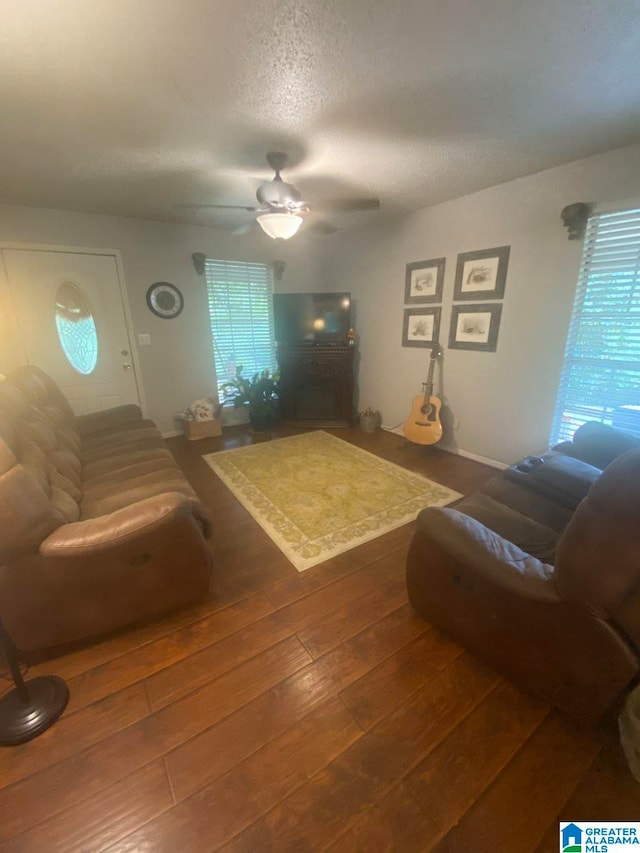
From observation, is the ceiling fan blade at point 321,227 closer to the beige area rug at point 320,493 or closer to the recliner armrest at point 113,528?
the beige area rug at point 320,493

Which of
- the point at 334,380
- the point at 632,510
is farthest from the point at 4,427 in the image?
the point at 334,380

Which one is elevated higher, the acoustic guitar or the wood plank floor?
the acoustic guitar

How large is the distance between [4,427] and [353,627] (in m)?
1.80

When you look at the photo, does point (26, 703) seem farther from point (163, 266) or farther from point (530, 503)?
point (163, 266)

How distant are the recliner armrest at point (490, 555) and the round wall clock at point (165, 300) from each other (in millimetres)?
3665

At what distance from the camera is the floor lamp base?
44.8 inches

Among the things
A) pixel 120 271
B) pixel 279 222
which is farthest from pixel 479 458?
pixel 120 271

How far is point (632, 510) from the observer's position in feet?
2.73

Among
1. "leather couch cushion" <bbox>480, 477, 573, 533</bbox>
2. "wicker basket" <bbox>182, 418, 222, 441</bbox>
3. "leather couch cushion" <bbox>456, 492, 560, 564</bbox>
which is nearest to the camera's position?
"leather couch cushion" <bbox>456, 492, 560, 564</bbox>

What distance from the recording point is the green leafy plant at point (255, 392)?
4191 mm

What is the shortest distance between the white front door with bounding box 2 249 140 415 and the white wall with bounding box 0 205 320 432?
0.43ft

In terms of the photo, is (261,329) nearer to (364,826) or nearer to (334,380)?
(334,380)

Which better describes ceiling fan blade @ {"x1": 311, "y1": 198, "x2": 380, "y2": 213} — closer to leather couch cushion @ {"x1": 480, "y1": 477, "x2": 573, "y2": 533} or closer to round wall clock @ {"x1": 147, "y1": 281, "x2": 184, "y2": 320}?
leather couch cushion @ {"x1": 480, "y1": 477, "x2": 573, "y2": 533}

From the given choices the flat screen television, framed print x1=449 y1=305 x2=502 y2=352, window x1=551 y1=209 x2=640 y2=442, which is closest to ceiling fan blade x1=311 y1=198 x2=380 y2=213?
framed print x1=449 y1=305 x2=502 y2=352
